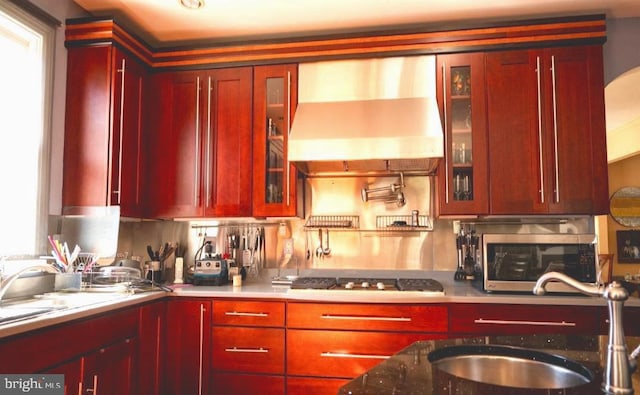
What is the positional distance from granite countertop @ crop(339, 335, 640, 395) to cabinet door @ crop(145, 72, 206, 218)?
2123 millimetres

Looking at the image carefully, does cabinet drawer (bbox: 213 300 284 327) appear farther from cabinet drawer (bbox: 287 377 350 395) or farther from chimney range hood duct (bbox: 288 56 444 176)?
chimney range hood duct (bbox: 288 56 444 176)

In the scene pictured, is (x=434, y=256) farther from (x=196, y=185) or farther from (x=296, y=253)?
(x=196, y=185)

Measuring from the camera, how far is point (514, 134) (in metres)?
2.64

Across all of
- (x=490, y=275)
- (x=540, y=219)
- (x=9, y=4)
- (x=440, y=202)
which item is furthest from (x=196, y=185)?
(x=540, y=219)

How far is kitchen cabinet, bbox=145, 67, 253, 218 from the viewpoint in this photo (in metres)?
2.90

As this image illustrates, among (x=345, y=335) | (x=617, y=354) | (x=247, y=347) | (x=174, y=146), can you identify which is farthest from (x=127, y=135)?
(x=617, y=354)

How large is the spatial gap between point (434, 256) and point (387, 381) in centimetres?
219

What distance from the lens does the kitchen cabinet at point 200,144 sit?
2.90 meters

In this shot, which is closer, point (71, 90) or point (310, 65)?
point (71, 90)

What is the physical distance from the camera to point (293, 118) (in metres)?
2.86

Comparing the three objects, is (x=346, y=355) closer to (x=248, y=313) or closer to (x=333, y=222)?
(x=248, y=313)

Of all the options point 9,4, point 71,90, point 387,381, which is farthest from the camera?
point 71,90

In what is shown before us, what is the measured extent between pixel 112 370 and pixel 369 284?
147cm

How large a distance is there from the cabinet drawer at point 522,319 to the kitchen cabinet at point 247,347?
1.01m
